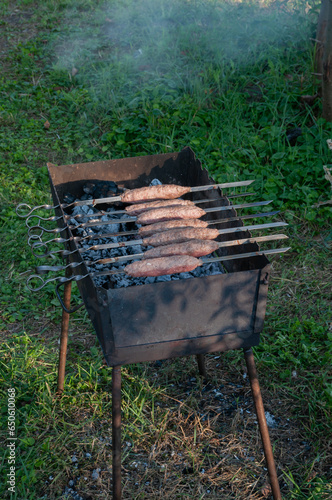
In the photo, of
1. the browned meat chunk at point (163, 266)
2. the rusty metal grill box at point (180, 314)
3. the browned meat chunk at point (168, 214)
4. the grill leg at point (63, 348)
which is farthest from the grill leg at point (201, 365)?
the browned meat chunk at point (163, 266)

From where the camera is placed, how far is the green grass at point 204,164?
292cm

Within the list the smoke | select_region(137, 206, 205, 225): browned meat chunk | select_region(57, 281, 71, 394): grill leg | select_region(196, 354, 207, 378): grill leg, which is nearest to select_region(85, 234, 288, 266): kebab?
select_region(137, 206, 205, 225): browned meat chunk

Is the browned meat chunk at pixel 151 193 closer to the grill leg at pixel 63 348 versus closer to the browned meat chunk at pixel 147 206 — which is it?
the browned meat chunk at pixel 147 206

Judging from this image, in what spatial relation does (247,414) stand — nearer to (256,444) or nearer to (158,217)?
(256,444)

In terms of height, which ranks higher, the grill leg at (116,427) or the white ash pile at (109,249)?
the white ash pile at (109,249)

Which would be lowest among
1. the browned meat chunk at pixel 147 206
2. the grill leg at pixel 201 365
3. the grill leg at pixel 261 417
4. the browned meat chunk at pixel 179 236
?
the grill leg at pixel 201 365

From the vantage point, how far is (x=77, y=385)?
11.1ft

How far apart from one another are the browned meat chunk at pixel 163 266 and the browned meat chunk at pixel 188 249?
0.08m

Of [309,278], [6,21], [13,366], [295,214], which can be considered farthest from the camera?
[6,21]

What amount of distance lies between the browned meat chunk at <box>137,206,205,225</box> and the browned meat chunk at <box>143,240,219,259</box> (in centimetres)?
31

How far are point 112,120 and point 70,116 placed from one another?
67 cm

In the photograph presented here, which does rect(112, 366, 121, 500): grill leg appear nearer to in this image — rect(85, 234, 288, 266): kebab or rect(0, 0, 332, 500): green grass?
rect(0, 0, 332, 500): green grass

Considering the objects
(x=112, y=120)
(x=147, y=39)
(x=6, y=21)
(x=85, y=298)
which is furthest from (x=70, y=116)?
(x=85, y=298)

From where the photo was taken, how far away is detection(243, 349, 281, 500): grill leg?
7.84ft
